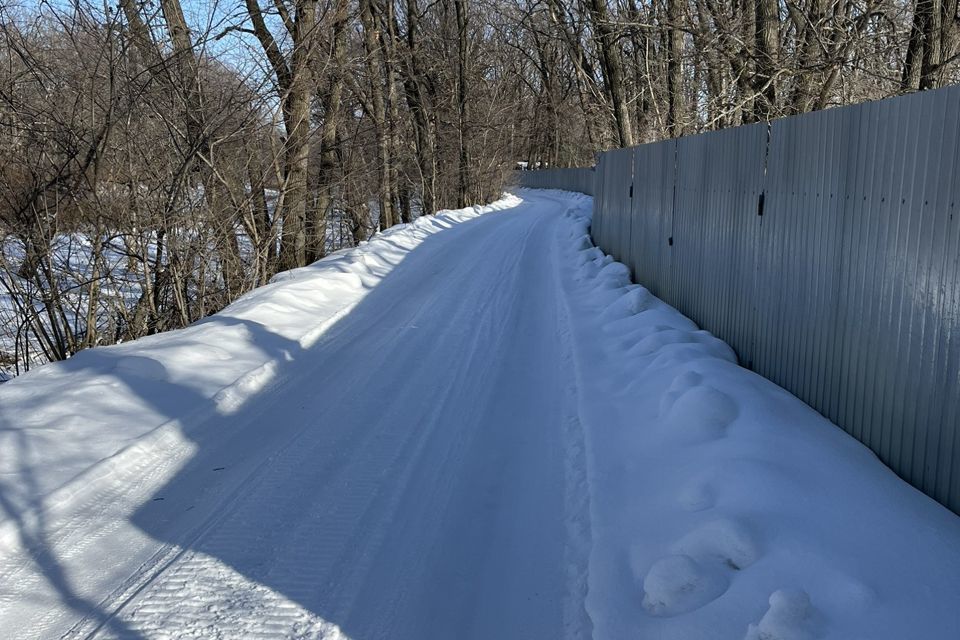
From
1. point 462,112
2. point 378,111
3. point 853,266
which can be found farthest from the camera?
point 462,112

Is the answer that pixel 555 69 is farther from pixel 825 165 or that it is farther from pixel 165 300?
pixel 825 165

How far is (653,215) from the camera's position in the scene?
11.4 m

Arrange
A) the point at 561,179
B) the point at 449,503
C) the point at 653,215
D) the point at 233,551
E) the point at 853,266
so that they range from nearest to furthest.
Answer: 1. the point at 233,551
2. the point at 449,503
3. the point at 853,266
4. the point at 653,215
5. the point at 561,179

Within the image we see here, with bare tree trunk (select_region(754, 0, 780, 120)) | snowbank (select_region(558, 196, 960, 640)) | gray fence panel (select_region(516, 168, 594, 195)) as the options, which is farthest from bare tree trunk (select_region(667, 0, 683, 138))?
gray fence panel (select_region(516, 168, 594, 195))

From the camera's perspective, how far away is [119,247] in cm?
1009

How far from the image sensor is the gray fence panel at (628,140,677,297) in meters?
10.4

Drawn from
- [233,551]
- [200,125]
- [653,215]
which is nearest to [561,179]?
[653,215]

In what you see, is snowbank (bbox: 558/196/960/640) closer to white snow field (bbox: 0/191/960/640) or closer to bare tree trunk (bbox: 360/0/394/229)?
white snow field (bbox: 0/191/960/640)

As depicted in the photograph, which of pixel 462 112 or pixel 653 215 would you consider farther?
pixel 462 112

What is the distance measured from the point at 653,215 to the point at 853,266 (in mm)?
6587

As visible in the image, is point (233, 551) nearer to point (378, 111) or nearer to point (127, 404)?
point (127, 404)

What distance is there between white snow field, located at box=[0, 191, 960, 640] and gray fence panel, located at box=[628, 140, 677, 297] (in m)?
2.75

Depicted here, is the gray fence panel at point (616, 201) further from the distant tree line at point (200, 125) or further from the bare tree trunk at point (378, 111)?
the bare tree trunk at point (378, 111)

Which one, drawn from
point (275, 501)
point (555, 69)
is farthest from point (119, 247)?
point (555, 69)
